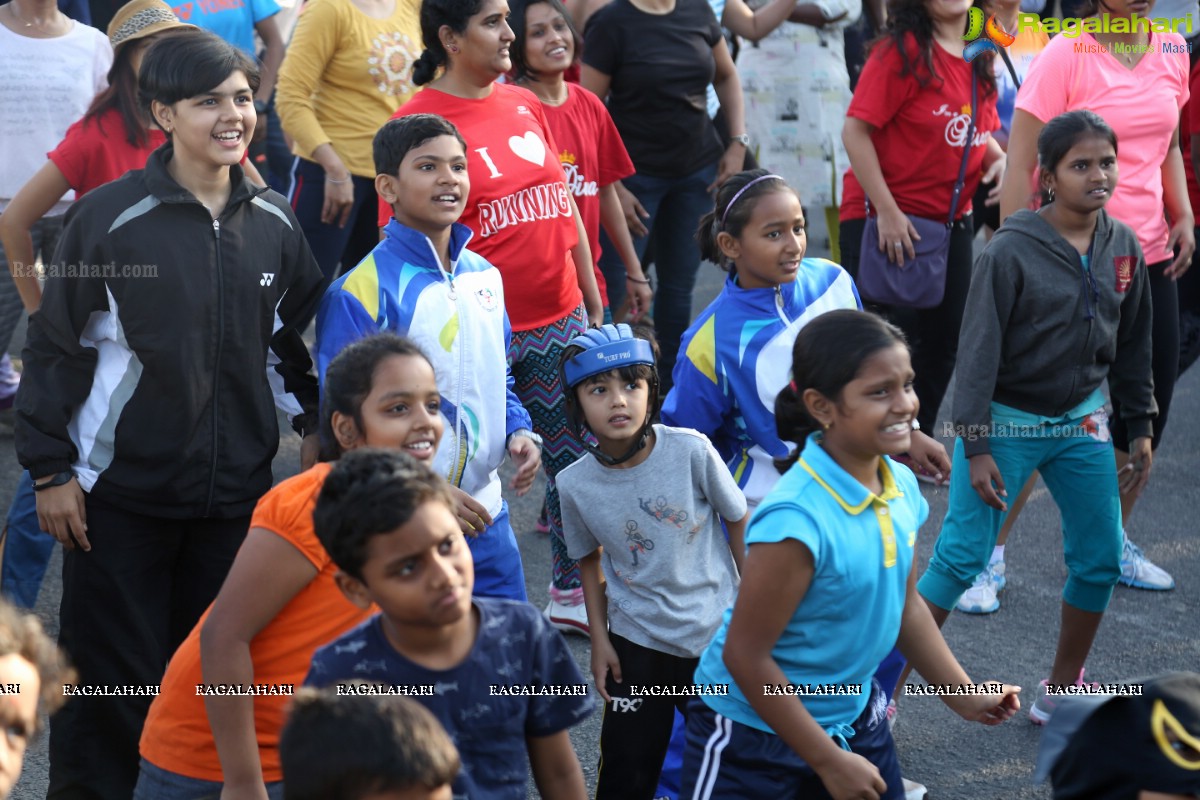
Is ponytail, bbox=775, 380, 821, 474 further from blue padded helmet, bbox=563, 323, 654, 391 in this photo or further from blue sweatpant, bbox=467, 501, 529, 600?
blue sweatpant, bbox=467, 501, 529, 600

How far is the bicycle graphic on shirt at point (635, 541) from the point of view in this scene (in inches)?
136

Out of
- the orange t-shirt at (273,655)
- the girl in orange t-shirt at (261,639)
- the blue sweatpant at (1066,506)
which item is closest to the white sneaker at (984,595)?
the blue sweatpant at (1066,506)

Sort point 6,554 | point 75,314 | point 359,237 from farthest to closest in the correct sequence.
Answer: point 359,237 < point 6,554 < point 75,314

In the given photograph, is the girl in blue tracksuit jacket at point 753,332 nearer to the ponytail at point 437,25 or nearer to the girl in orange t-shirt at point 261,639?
the ponytail at point 437,25

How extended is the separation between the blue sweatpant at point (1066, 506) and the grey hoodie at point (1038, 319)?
10 centimetres

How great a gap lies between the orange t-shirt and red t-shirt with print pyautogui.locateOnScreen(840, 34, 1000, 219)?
348cm

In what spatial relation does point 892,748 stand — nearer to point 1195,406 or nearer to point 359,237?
point 359,237

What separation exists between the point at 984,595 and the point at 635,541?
6.85 ft

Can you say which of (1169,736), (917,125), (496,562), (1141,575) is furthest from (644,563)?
Answer: (917,125)

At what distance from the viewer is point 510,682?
7.85 ft

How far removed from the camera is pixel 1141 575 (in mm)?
5293

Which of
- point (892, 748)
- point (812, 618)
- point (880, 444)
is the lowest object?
point (892, 748)

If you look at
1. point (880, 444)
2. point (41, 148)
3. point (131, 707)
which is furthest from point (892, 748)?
point (41, 148)

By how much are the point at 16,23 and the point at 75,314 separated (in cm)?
227
